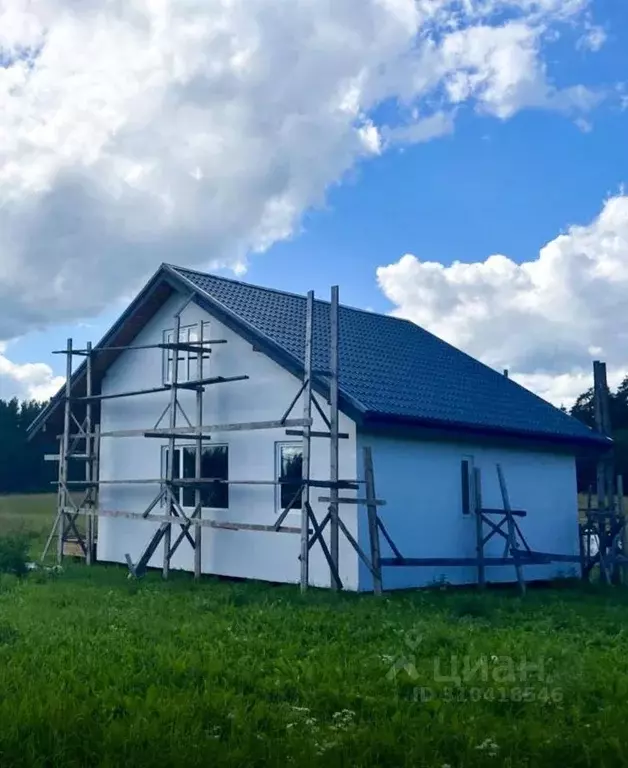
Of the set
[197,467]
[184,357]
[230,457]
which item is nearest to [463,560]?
[230,457]

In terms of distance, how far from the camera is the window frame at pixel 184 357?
1705 centimetres

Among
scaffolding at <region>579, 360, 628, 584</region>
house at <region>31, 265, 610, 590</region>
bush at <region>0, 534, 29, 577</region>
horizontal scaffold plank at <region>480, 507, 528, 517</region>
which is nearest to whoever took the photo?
house at <region>31, 265, 610, 590</region>

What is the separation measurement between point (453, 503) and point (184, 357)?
5.79 m

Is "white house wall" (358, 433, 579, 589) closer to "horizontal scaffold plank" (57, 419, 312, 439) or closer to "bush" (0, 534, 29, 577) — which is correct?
"horizontal scaffold plank" (57, 419, 312, 439)

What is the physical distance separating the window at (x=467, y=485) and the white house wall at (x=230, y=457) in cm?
273

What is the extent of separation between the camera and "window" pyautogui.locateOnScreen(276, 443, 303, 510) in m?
15.0

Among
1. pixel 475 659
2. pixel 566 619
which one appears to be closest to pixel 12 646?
pixel 475 659

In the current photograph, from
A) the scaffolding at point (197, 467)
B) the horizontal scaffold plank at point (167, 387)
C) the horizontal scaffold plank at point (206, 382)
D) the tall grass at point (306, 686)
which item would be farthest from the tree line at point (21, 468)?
the tall grass at point (306, 686)

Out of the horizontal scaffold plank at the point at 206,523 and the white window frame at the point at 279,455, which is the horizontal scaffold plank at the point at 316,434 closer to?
the white window frame at the point at 279,455

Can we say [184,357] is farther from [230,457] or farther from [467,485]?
[467,485]

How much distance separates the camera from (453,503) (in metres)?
15.4

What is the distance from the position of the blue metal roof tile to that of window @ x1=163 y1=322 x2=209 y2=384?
3.02 ft

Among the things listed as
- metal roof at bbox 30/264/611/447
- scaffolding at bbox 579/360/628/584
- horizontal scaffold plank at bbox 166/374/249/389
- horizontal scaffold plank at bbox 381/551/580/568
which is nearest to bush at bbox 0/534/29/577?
A: horizontal scaffold plank at bbox 166/374/249/389

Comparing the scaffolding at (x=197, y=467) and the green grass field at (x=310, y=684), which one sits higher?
the scaffolding at (x=197, y=467)
